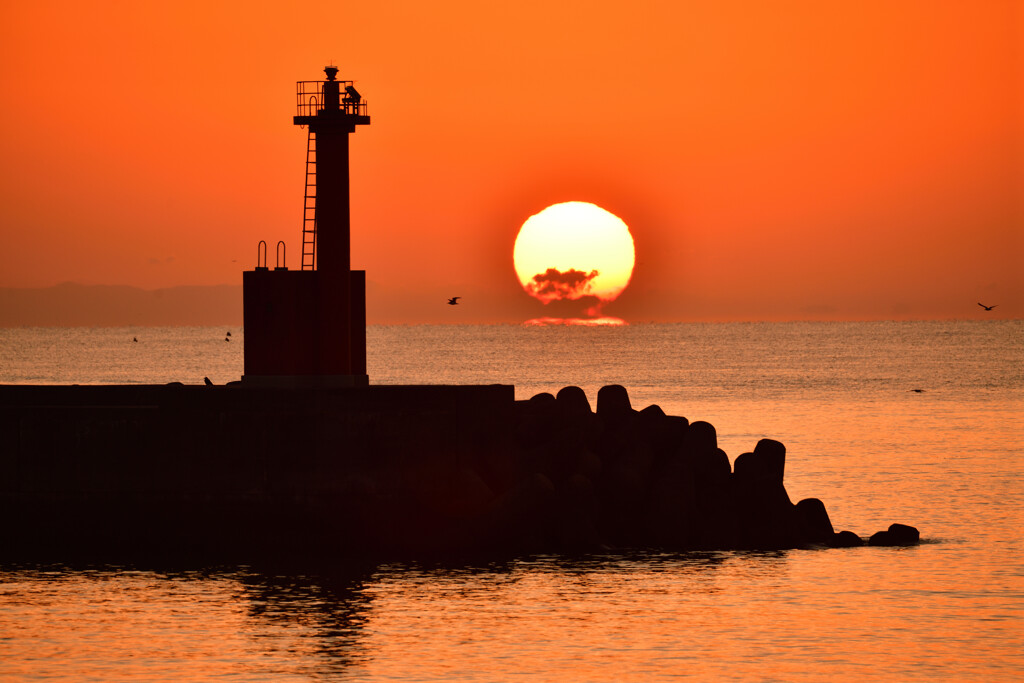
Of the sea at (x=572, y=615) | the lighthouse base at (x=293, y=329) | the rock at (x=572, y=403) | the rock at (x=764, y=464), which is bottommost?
the sea at (x=572, y=615)

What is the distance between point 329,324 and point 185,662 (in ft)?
32.9

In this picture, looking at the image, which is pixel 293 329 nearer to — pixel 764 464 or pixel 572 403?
pixel 572 403

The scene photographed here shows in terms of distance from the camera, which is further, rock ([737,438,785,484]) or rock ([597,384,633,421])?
rock ([597,384,633,421])

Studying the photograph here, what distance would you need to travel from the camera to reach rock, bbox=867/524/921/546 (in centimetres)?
2541

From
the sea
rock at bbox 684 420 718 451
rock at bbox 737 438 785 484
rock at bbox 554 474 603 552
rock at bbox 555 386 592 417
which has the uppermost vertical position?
rock at bbox 555 386 592 417

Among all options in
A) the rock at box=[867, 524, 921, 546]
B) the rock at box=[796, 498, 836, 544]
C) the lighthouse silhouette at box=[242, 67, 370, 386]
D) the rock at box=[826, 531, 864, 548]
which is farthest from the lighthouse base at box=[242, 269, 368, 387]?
the rock at box=[867, 524, 921, 546]

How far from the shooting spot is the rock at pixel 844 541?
2488 cm

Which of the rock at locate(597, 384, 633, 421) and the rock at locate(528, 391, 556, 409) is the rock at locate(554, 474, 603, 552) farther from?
the rock at locate(597, 384, 633, 421)

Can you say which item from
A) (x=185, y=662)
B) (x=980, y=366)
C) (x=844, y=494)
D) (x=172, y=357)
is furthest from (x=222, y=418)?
(x=172, y=357)

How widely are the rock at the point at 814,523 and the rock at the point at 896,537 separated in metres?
0.76

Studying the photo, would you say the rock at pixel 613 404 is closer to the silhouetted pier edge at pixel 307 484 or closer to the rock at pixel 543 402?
the rock at pixel 543 402

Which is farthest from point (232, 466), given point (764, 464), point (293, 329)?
point (764, 464)

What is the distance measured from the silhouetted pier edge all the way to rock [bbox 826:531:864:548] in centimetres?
65

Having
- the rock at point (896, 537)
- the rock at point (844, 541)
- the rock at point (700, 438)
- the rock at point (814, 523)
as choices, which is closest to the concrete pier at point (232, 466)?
the rock at point (700, 438)
